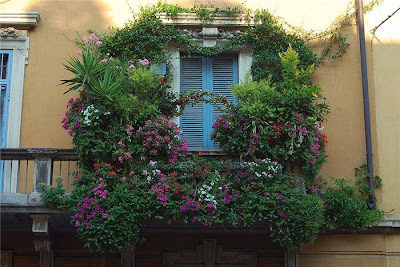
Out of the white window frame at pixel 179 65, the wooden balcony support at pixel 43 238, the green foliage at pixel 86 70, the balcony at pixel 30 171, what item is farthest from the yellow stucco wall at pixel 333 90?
the wooden balcony support at pixel 43 238

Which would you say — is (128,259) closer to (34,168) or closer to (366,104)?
(34,168)

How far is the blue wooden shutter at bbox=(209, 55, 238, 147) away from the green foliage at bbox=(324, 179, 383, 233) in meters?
2.48

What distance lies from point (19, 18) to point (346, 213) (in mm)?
6220

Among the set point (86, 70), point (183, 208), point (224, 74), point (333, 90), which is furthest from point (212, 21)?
point (183, 208)

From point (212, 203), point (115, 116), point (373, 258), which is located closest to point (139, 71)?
point (115, 116)

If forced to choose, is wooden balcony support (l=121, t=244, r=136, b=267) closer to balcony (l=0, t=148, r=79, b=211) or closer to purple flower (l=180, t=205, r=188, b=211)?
balcony (l=0, t=148, r=79, b=211)

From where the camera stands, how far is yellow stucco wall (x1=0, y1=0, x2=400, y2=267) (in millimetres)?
11648

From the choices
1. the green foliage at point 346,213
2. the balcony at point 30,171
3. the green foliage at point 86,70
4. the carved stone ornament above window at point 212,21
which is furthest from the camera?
the carved stone ornament above window at point 212,21

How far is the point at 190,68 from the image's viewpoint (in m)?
12.7

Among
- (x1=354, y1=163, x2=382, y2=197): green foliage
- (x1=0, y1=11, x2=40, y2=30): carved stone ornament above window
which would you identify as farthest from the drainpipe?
(x1=0, y1=11, x2=40, y2=30): carved stone ornament above window

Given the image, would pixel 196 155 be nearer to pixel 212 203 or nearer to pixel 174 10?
pixel 212 203

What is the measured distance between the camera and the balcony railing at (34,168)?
10.8 meters

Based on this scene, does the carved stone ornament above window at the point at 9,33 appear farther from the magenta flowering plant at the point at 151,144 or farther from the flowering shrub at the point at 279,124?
the flowering shrub at the point at 279,124

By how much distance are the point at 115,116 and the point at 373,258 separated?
4584 millimetres
